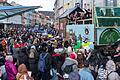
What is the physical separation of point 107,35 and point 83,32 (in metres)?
1.51

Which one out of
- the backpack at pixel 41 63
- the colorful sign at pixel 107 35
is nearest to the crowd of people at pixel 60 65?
the backpack at pixel 41 63

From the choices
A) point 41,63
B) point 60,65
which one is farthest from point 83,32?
point 41,63

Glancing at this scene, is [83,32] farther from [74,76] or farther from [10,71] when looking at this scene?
[74,76]

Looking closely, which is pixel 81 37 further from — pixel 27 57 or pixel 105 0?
pixel 105 0

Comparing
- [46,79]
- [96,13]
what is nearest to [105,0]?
[96,13]

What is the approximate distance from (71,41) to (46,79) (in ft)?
16.0

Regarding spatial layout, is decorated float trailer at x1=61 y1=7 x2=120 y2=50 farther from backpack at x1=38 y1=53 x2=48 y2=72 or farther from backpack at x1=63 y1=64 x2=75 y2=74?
backpack at x1=63 y1=64 x2=75 y2=74

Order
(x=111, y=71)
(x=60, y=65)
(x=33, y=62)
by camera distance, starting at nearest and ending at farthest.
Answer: (x=111, y=71) → (x=60, y=65) → (x=33, y=62)

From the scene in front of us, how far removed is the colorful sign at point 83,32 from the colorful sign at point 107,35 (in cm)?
39

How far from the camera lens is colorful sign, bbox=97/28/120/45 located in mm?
14914

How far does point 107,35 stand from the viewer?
49.6ft

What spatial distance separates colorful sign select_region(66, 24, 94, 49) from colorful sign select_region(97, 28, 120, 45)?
1.28ft

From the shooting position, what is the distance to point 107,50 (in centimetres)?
1484

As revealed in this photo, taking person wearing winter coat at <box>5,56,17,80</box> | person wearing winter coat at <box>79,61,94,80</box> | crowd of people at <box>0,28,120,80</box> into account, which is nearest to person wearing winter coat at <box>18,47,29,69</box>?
crowd of people at <box>0,28,120,80</box>
